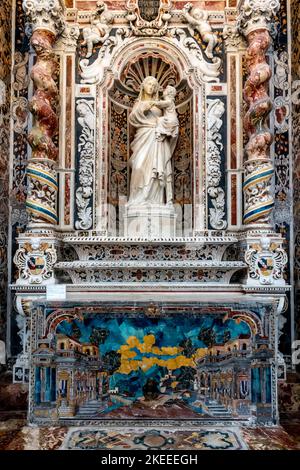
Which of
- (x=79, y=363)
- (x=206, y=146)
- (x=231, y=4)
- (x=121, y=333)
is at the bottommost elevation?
(x=79, y=363)

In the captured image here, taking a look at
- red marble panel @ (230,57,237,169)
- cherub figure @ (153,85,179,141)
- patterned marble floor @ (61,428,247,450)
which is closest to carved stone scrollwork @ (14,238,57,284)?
patterned marble floor @ (61,428,247,450)

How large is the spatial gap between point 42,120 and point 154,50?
6.06 feet

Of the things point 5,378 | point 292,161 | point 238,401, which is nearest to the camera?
point 238,401

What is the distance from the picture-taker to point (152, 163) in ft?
19.9

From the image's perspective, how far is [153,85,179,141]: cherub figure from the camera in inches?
241

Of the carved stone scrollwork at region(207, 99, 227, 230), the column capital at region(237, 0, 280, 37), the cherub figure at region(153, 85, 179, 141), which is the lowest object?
the carved stone scrollwork at region(207, 99, 227, 230)

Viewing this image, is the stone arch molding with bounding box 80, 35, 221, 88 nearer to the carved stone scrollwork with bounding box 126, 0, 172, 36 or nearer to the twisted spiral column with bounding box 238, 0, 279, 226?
the carved stone scrollwork with bounding box 126, 0, 172, 36

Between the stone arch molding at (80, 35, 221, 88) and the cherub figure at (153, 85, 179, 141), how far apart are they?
0.96 ft

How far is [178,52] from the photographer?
6.22 m

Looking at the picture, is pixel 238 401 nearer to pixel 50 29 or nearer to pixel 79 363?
pixel 79 363

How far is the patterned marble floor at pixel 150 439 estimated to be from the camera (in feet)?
13.2

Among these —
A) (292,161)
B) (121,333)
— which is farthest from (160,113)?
(121,333)

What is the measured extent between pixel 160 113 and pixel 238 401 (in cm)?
374

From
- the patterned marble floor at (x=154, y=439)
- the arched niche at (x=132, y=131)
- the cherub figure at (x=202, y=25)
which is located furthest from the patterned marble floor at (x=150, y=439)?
the cherub figure at (x=202, y=25)
